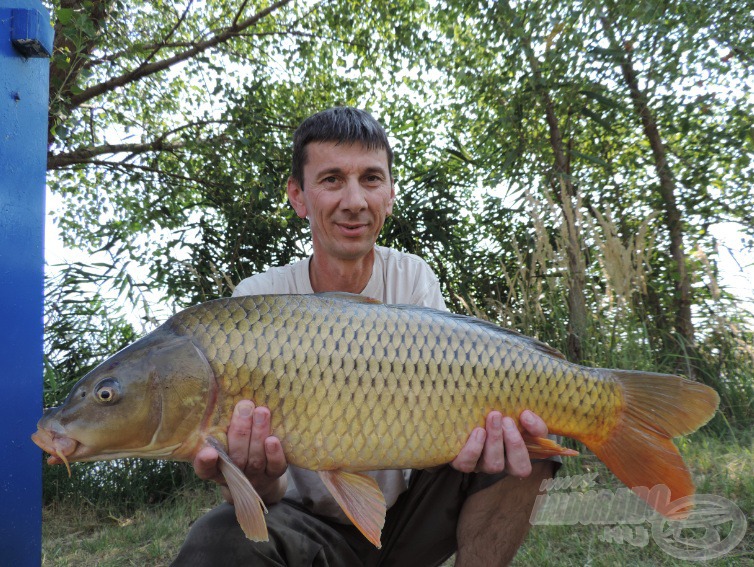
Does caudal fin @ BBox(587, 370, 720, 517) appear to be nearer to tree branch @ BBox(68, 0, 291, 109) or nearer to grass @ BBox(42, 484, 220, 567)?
grass @ BBox(42, 484, 220, 567)

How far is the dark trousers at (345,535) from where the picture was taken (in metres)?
1.27

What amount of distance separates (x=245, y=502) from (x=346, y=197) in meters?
0.87

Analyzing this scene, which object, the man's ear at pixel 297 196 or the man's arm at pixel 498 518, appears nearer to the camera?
the man's arm at pixel 498 518

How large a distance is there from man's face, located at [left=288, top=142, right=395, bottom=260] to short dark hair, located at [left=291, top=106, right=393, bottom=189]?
19mm

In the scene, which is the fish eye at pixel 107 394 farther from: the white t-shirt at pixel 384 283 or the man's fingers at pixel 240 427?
the white t-shirt at pixel 384 283

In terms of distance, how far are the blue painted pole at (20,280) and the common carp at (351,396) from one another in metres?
0.81

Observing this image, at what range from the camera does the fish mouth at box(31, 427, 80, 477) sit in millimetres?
1132

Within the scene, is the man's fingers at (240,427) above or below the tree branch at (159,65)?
below

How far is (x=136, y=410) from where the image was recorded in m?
1.16

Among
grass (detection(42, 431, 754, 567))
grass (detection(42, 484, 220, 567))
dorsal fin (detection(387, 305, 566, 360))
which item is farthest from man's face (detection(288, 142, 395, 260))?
grass (detection(42, 484, 220, 567))

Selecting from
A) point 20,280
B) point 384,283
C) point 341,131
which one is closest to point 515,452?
point 384,283

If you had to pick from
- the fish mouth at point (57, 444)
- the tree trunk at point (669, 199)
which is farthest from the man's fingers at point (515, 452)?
the tree trunk at point (669, 199)

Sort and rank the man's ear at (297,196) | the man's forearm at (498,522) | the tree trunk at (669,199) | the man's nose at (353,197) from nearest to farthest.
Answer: the man's forearm at (498,522)
the man's nose at (353,197)
the man's ear at (297,196)
the tree trunk at (669,199)

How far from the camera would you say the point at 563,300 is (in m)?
3.10
